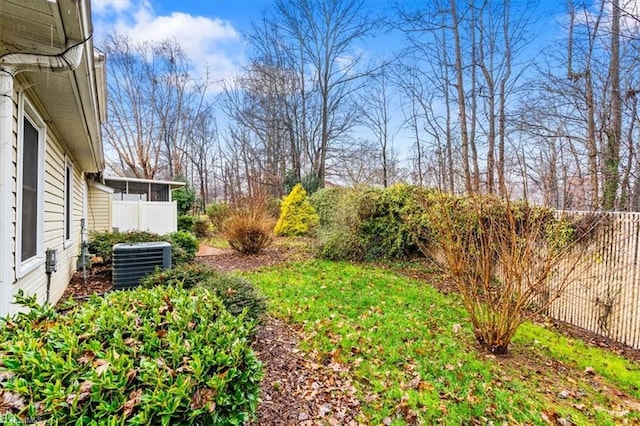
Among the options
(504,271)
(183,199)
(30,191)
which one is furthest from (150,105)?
(504,271)

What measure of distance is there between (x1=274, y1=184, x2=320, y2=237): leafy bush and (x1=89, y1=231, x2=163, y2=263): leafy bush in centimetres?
673

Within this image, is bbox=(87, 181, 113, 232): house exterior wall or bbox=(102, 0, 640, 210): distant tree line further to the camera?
bbox=(87, 181, 113, 232): house exterior wall

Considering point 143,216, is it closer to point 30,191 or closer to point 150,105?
point 30,191

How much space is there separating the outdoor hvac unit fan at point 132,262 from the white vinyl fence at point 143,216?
25.8ft

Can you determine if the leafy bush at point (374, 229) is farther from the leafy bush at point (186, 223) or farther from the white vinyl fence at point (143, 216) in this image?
the leafy bush at point (186, 223)

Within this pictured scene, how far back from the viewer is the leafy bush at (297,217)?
1467cm

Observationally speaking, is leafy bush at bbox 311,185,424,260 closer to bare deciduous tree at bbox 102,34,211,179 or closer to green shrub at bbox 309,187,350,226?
green shrub at bbox 309,187,350,226

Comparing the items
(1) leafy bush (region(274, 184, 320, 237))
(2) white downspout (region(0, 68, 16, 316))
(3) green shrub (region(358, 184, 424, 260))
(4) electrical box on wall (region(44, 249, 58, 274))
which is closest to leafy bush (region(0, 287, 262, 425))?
(2) white downspout (region(0, 68, 16, 316))

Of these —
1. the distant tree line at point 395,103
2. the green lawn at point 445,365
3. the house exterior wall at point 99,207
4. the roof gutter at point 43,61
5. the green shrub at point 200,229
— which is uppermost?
the distant tree line at point 395,103

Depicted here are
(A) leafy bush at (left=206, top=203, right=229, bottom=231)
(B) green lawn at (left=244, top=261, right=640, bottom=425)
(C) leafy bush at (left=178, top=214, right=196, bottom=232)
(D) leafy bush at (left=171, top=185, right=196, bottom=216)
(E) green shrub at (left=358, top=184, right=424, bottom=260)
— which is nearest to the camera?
(B) green lawn at (left=244, top=261, right=640, bottom=425)

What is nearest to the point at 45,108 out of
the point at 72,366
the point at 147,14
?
the point at 72,366

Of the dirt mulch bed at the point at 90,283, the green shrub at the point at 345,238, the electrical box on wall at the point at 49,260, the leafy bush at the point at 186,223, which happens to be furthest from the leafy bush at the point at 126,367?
the leafy bush at the point at 186,223

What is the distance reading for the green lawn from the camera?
2947 millimetres

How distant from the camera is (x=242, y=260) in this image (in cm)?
930
